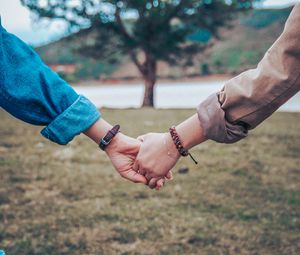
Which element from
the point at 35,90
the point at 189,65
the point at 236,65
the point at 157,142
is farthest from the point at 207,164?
the point at 236,65

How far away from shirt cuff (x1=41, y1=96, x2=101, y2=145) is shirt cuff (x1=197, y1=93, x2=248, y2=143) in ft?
1.65

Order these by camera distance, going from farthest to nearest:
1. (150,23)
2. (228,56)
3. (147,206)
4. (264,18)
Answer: (264,18)
(228,56)
(150,23)
(147,206)

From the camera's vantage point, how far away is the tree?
645 inches

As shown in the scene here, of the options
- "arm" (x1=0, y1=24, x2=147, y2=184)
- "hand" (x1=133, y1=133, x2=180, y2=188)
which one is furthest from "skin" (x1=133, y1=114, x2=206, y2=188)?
"arm" (x1=0, y1=24, x2=147, y2=184)

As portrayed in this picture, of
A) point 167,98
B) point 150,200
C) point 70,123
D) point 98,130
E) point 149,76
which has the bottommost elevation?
point 167,98

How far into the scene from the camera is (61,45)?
696 inches

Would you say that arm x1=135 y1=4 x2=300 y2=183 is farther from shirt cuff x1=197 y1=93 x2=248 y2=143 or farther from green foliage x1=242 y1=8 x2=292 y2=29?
green foliage x1=242 y1=8 x2=292 y2=29

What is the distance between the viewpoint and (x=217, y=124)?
1.82 meters

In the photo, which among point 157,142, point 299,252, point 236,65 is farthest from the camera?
point 236,65

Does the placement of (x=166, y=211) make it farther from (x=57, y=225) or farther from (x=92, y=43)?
(x=92, y=43)

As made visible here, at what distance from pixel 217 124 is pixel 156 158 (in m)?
0.46

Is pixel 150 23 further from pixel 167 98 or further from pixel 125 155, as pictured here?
pixel 125 155

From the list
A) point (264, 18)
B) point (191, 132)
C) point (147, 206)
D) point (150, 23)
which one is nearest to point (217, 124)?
point (191, 132)

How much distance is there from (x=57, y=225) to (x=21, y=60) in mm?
1748
